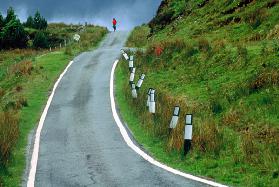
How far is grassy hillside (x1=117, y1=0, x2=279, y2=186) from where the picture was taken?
35.6 ft

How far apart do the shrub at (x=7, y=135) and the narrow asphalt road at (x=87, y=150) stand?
0.74 m

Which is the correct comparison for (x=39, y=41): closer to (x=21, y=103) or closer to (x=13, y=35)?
(x=13, y=35)

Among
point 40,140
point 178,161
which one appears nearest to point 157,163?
point 178,161

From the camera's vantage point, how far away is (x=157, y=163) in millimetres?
11352

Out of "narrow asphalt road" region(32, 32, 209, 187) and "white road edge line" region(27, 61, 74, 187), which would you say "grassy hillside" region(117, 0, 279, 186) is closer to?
"narrow asphalt road" region(32, 32, 209, 187)

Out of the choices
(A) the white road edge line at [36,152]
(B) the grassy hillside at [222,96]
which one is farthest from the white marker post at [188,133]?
(A) the white road edge line at [36,152]

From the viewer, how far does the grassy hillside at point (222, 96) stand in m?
10.8

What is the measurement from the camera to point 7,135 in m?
13.4

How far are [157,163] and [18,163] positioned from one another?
10.4 feet

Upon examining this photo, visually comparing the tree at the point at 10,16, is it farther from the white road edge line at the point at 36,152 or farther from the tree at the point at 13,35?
the white road edge line at the point at 36,152

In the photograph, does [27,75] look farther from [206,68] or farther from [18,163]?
[18,163]

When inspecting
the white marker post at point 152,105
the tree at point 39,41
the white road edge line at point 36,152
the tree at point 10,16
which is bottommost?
the white road edge line at point 36,152

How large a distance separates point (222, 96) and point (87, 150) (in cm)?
531

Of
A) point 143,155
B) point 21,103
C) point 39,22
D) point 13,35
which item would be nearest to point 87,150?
point 143,155
